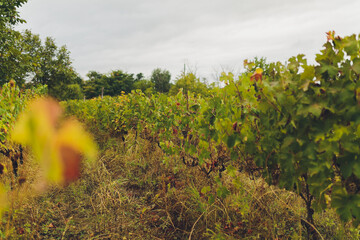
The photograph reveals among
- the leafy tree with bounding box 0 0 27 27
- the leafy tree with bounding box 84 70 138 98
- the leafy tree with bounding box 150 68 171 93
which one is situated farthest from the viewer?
the leafy tree with bounding box 84 70 138 98

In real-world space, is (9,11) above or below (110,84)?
below

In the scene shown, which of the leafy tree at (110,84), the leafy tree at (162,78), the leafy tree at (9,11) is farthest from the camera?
the leafy tree at (110,84)

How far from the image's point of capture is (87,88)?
4850cm

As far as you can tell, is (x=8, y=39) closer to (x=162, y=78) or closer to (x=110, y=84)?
(x=162, y=78)

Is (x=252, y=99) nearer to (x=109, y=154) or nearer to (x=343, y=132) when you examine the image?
(x=343, y=132)

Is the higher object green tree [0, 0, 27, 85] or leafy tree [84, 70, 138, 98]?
leafy tree [84, 70, 138, 98]

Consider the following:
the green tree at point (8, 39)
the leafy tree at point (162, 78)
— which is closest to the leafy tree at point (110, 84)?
the leafy tree at point (162, 78)

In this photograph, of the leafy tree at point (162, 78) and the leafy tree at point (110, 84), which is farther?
the leafy tree at point (110, 84)

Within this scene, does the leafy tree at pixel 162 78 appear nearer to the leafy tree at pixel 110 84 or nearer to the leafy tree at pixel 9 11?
the leafy tree at pixel 110 84

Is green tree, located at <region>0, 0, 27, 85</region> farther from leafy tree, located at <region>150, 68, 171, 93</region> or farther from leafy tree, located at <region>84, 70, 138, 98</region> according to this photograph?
leafy tree, located at <region>84, 70, 138, 98</region>

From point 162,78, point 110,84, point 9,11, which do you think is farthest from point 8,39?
point 110,84

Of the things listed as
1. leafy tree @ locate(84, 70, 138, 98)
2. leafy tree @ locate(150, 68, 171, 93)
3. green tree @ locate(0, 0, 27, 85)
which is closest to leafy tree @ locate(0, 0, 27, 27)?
green tree @ locate(0, 0, 27, 85)

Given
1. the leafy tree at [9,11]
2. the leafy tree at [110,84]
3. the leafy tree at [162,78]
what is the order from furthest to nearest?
the leafy tree at [110,84], the leafy tree at [162,78], the leafy tree at [9,11]

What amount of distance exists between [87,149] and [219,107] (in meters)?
1.42
